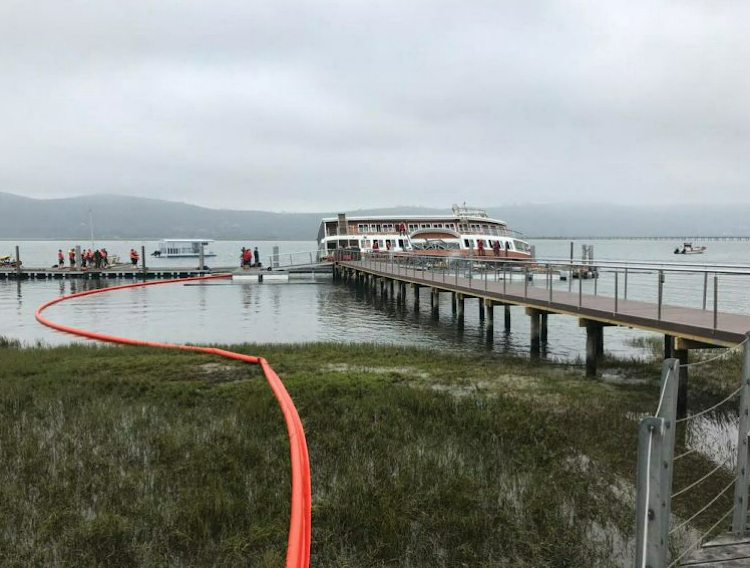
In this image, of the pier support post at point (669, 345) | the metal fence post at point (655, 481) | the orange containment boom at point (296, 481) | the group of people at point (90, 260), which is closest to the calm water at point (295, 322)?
the pier support post at point (669, 345)

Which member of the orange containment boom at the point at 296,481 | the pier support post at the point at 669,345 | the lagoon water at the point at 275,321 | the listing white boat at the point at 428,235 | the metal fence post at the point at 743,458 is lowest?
the lagoon water at the point at 275,321

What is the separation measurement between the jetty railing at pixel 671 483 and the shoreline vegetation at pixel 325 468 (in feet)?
1.18

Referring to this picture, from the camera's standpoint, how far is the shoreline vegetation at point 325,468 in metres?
5.66

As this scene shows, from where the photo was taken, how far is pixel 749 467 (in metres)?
5.11

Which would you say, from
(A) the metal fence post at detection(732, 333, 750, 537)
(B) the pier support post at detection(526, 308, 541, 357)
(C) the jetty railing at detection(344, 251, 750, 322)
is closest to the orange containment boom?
(A) the metal fence post at detection(732, 333, 750, 537)

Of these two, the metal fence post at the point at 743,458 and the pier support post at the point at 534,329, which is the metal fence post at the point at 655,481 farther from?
the pier support post at the point at 534,329

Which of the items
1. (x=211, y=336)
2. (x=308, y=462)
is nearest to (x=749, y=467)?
(x=308, y=462)

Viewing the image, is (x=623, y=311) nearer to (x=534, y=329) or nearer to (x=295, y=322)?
(x=534, y=329)

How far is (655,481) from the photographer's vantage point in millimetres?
Answer: 3260

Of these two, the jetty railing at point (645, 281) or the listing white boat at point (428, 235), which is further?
the listing white boat at point (428, 235)

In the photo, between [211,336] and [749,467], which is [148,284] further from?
[749,467]

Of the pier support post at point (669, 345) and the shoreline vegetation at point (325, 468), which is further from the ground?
the pier support post at point (669, 345)

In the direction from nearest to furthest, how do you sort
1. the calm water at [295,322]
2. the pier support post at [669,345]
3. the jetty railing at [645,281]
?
the jetty railing at [645,281] → the pier support post at [669,345] → the calm water at [295,322]

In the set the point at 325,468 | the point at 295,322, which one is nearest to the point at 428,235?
the point at 295,322
